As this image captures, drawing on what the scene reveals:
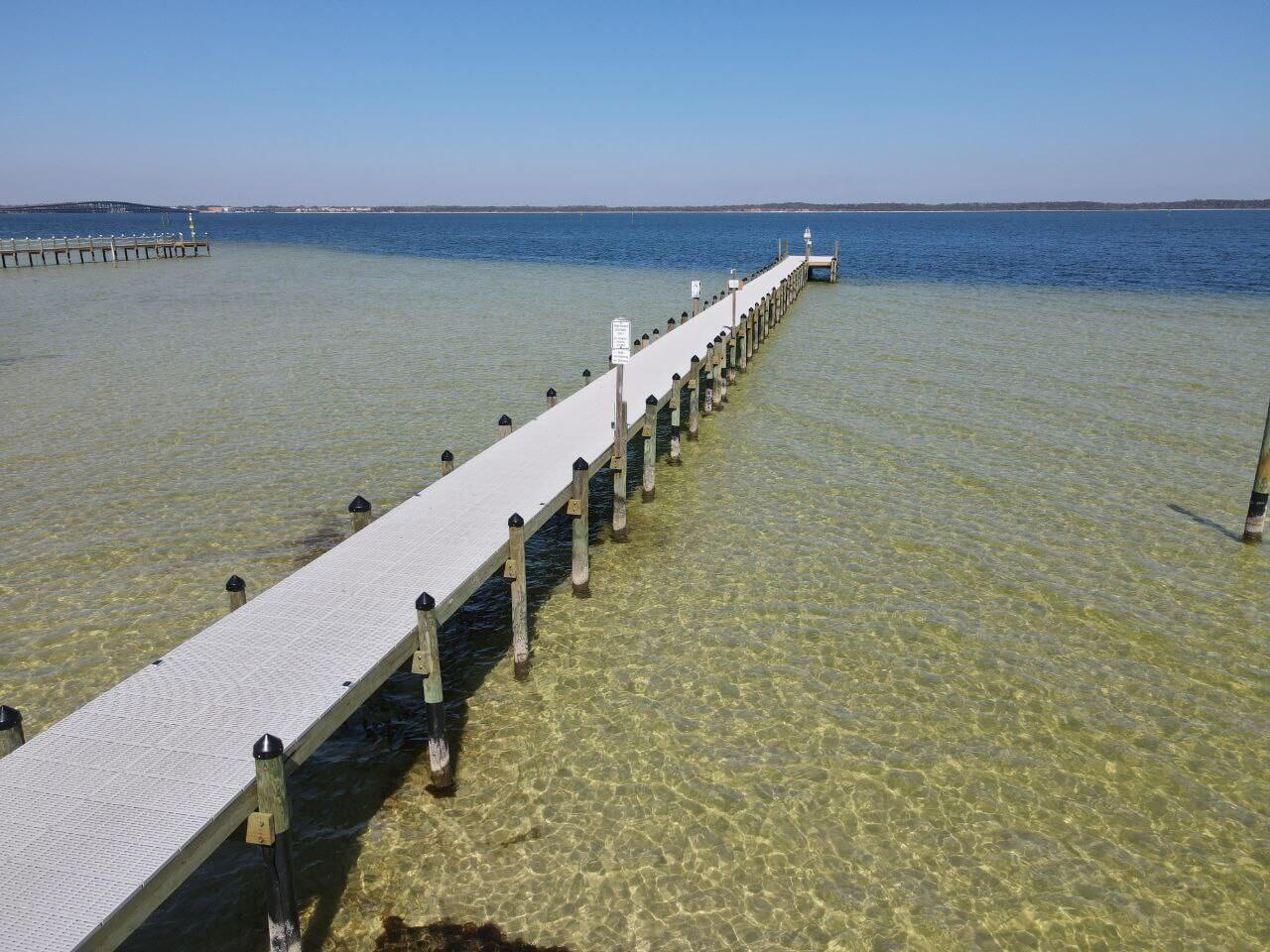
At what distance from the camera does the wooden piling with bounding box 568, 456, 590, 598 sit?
Result: 1151 centimetres

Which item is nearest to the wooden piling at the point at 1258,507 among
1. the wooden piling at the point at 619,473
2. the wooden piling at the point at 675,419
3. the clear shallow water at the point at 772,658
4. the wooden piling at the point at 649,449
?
the clear shallow water at the point at 772,658

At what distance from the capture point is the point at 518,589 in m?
9.73

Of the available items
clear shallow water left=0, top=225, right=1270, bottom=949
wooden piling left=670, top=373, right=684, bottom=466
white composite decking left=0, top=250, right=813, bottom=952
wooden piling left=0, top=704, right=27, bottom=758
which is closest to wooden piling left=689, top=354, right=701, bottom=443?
clear shallow water left=0, top=225, right=1270, bottom=949

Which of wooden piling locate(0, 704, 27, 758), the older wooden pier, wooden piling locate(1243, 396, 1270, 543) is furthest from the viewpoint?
the older wooden pier

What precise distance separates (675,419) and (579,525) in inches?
258

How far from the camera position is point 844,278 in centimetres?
5956

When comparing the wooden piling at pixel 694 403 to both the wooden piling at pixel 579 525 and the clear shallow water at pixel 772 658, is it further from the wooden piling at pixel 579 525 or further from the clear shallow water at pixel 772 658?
the wooden piling at pixel 579 525

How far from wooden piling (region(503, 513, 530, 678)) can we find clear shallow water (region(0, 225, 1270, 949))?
1.32 ft

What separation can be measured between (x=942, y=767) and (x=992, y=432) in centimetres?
1263

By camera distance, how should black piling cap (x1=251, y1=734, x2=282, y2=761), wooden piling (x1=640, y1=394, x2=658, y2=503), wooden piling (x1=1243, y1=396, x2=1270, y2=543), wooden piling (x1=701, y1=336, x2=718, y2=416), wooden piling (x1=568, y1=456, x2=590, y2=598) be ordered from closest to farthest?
black piling cap (x1=251, y1=734, x2=282, y2=761), wooden piling (x1=568, y1=456, x2=590, y2=598), wooden piling (x1=1243, y1=396, x2=1270, y2=543), wooden piling (x1=640, y1=394, x2=658, y2=503), wooden piling (x1=701, y1=336, x2=718, y2=416)

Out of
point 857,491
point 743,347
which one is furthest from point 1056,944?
point 743,347

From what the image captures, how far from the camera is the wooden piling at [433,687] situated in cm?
781

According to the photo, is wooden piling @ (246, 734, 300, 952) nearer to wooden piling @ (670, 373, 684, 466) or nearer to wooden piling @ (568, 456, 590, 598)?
wooden piling @ (568, 456, 590, 598)

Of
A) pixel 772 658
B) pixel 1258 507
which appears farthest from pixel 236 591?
pixel 1258 507
